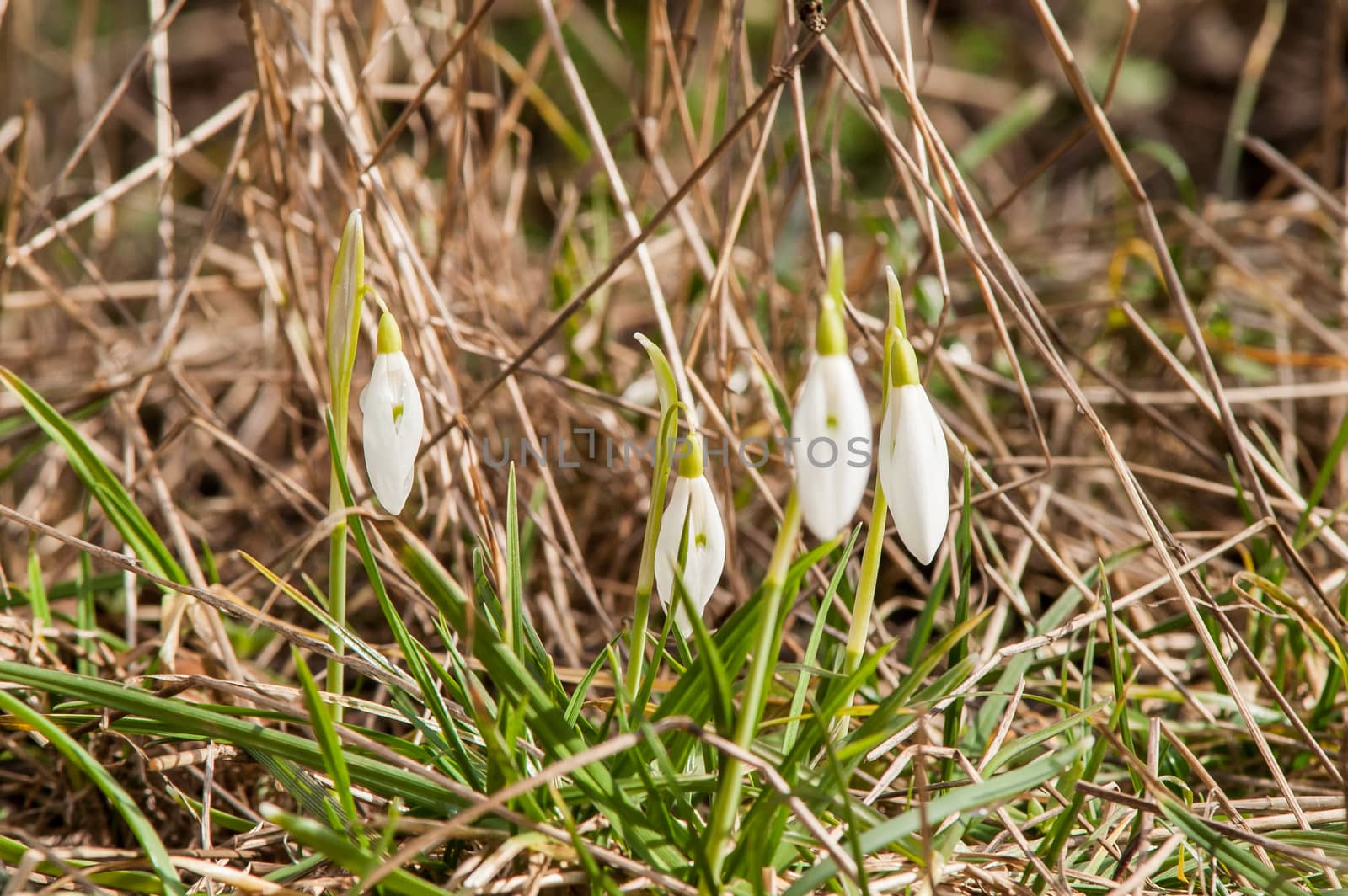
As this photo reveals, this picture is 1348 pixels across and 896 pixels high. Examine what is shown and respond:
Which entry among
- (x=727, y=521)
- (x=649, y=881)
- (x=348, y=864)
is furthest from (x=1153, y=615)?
(x=348, y=864)

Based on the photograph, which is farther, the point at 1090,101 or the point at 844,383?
the point at 1090,101

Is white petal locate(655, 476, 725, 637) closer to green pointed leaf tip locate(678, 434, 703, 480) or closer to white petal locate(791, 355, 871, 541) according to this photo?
green pointed leaf tip locate(678, 434, 703, 480)

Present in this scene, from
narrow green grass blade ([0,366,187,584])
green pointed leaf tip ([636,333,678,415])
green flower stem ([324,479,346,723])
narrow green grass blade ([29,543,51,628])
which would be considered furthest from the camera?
narrow green grass blade ([29,543,51,628])

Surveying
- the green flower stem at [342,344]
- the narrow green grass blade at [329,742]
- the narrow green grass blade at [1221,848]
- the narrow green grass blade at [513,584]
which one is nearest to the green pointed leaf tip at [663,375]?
the narrow green grass blade at [513,584]

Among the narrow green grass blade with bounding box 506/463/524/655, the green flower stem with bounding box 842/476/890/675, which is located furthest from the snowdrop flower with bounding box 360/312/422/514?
the green flower stem with bounding box 842/476/890/675

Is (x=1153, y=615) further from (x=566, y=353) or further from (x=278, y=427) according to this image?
(x=278, y=427)

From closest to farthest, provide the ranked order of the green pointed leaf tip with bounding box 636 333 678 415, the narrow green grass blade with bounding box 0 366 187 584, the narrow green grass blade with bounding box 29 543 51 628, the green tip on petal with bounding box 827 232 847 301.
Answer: the green tip on petal with bounding box 827 232 847 301
the green pointed leaf tip with bounding box 636 333 678 415
the narrow green grass blade with bounding box 0 366 187 584
the narrow green grass blade with bounding box 29 543 51 628

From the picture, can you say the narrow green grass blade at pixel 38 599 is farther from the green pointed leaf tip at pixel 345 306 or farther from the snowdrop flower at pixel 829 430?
the snowdrop flower at pixel 829 430

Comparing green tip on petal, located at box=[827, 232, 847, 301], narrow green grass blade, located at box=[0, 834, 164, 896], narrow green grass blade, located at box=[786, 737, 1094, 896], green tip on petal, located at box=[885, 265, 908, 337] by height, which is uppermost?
green tip on petal, located at box=[827, 232, 847, 301]
